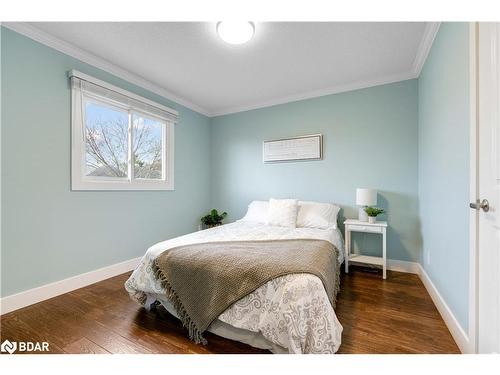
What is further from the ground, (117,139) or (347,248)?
(117,139)

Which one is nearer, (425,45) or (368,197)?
(425,45)

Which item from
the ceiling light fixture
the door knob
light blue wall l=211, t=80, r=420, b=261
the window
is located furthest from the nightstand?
the window

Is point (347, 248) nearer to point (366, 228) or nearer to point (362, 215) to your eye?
point (366, 228)

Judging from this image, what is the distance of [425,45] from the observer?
2053 mm

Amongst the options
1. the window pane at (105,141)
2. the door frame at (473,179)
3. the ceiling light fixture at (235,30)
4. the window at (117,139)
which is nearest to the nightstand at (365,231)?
the door frame at (473,179)

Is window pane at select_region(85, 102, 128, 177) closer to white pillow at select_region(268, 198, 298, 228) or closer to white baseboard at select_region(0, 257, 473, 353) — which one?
white baseboard at select_region(0, 257, 473, 353)

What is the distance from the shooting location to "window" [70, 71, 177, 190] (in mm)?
2238

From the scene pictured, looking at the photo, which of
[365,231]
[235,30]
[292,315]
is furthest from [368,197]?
[235,30]

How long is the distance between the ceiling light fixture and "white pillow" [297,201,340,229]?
6.70 ft

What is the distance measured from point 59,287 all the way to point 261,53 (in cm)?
310

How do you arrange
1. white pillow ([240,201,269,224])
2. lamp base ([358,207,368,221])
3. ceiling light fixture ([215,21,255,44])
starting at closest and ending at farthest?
ceiling light fixture ([215,21,255,44])
lamp base ([358,207,368,221])
white pillow ([240,201,269,224])

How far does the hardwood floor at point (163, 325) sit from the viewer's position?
1.38m

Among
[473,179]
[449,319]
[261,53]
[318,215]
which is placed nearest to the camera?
[473,179]

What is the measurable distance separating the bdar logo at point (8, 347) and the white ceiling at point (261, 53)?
249 cm
